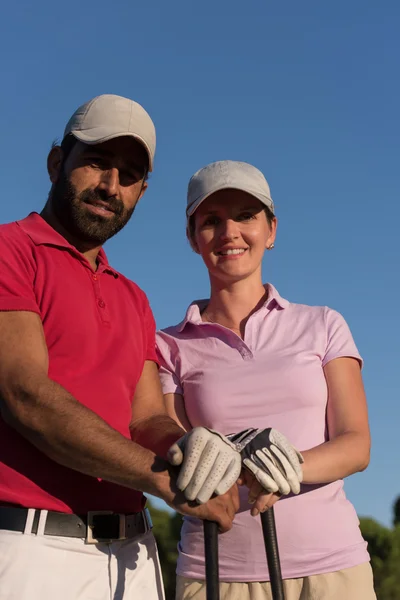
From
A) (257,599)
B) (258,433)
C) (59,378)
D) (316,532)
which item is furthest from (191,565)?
(59,378)

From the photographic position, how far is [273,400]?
348 centimetres

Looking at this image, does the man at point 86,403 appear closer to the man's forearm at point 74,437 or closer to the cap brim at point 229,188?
the man's forearm at point 74,437

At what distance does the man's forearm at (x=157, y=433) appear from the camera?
3.17m

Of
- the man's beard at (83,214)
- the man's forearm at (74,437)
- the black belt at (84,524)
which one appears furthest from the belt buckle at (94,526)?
the man's beard at (83,214)

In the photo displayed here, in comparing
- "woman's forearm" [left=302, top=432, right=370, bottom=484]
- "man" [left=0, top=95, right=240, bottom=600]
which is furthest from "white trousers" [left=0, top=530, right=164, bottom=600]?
"woman's forearm" [left=302, top=432, right=370, bottom=484]

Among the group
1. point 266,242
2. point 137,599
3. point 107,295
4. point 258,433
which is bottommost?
point 137,599

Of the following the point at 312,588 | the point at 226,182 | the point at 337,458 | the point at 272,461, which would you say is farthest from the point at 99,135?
the point at 312,588

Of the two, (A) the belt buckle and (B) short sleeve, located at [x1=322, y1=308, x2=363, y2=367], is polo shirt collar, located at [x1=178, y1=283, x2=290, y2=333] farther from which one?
(A) the belt buckle

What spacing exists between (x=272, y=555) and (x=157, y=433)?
2.09 feet

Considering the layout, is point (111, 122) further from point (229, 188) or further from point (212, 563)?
point (212, 563)

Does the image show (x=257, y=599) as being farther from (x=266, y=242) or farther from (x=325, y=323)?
(x=266, y=242)

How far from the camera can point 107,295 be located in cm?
329

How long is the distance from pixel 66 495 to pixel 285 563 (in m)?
0.98

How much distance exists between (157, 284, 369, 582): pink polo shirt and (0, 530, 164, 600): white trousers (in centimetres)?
38
